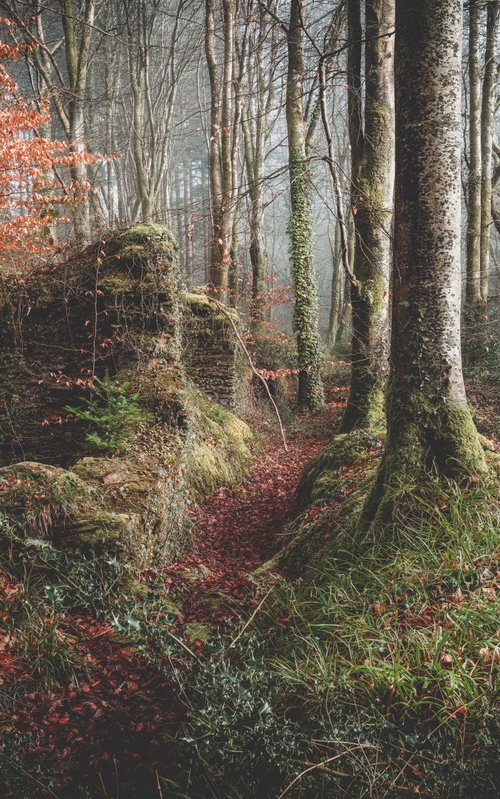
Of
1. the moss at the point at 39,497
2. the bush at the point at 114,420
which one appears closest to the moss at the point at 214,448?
the bush at the point at 114,420

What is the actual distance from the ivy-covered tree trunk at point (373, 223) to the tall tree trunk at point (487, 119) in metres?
5.62

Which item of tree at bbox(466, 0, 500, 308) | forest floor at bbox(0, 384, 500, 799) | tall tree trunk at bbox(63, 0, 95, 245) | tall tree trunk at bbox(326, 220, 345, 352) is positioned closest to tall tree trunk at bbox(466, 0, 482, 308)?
tree at bbox(466, 0, 500, 308)

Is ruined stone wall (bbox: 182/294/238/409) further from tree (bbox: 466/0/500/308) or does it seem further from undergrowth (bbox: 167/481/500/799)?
undergrowth (bbox: 167/481/500/799)

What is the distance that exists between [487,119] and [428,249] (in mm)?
11127

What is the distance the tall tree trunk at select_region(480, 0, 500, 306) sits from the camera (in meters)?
11.0

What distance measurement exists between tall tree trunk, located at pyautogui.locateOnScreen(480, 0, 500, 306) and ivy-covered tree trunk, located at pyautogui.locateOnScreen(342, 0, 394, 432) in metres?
5.62

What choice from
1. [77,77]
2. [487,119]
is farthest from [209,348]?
[487,119]

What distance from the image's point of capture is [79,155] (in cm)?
826

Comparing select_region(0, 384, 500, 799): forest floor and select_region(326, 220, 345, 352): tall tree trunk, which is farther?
select_region(326, 220, 345, 352): tall tree trunk

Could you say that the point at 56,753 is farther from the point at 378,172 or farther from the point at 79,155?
the point at 79,155

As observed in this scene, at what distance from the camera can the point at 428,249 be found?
10.8ft

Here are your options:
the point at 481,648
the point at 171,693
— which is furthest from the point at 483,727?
the point at 171,693

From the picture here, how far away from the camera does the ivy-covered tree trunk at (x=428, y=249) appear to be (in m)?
3.19

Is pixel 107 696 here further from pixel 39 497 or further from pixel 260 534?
pixel 260 534
